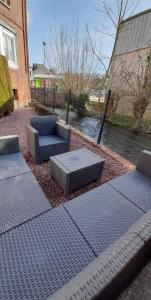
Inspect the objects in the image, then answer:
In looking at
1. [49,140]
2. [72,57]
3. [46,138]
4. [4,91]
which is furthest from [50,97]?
[49,140]

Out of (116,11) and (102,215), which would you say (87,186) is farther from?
(116,11)

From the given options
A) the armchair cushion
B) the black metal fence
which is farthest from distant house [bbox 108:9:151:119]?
the armchair cushion

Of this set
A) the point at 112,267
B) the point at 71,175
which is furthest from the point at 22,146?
the point at 112,267

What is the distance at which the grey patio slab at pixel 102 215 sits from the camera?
1.09 metres

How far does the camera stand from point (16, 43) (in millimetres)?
6629

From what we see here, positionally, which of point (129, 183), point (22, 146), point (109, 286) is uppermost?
point (109, 286)

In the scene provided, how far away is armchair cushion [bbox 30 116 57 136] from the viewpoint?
2.82 meters

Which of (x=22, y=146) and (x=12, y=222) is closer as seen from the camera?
(x=12, y=222)

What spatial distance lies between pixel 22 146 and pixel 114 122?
4.70m

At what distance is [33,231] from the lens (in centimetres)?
111

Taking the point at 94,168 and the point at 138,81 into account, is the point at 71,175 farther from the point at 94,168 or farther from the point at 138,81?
the point at 138,81

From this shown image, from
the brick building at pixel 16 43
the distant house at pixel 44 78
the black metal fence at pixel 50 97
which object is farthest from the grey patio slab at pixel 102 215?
the distant house at pixel 44 78

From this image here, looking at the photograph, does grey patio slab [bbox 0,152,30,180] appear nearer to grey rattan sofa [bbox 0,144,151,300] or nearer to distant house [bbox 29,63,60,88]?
grey rattan sofa [bbox 0,144,151,300]

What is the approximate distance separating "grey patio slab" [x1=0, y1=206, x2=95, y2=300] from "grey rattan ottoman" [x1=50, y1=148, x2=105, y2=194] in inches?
22.8
